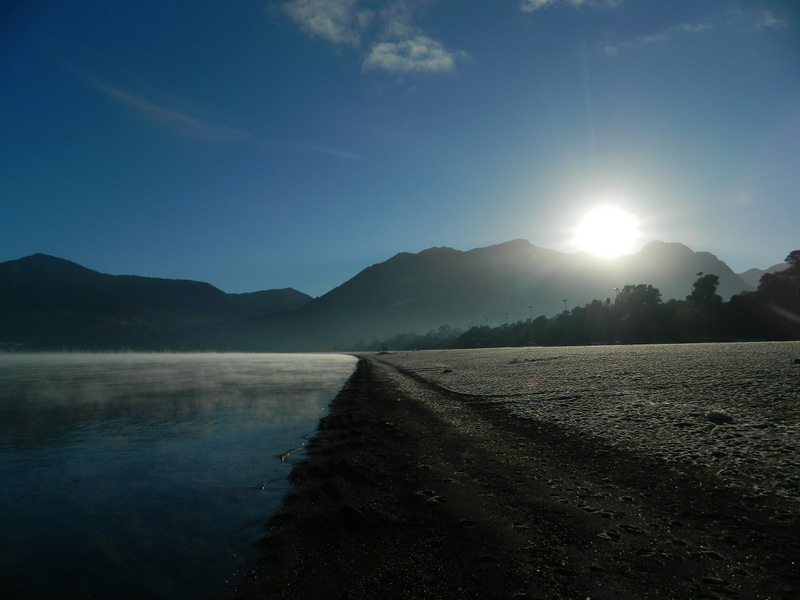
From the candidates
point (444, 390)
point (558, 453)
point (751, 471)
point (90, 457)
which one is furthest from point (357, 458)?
point (444, 390)

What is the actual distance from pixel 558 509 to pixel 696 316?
146599 mm

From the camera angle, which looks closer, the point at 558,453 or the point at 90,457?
the point at 558,453

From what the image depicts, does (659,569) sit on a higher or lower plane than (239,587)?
higher

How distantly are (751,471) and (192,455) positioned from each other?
1596cm

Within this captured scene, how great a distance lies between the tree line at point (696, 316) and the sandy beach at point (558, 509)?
120 metres

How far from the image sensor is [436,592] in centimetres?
579

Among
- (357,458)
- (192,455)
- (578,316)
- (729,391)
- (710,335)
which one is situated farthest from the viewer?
(578,316)

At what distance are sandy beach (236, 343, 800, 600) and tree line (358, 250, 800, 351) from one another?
120 metres

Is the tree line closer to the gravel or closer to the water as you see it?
the gravel

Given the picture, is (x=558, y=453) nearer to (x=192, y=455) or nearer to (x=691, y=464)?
(x=691, y=464)

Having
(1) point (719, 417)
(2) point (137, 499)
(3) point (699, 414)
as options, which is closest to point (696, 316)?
(3) point (699, 414)

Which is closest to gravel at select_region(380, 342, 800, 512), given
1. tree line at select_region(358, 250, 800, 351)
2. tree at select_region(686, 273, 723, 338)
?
tree line at select_region(358, 250, 800, 351)

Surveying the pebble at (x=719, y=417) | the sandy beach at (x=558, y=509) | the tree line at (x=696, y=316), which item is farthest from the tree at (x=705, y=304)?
the pebble at (x=719, y=417)

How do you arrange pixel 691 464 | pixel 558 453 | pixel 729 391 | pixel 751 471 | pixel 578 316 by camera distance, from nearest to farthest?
pixel 751 471, pixel 691 464, pixel 558 453, pixel 729 391, pixel 578 316
